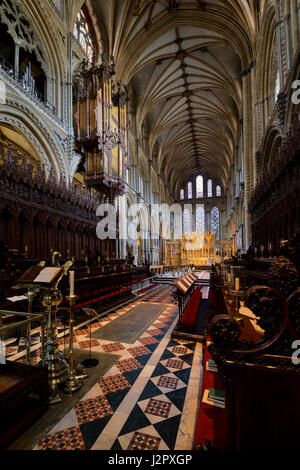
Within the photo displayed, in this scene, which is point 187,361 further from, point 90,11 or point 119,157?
point 90,11

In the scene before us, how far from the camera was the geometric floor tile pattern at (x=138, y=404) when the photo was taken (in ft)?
5.21

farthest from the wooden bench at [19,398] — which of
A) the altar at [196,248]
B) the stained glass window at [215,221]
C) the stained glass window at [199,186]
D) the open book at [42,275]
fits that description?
the stained glass window at [199,186]

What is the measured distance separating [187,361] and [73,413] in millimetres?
1503

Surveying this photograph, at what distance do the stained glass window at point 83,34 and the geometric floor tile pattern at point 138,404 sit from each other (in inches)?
562

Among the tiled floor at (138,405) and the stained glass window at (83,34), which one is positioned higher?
the stained glass window at (83,34)

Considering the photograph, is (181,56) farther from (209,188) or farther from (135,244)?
(209,188)

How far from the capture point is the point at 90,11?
11453mm

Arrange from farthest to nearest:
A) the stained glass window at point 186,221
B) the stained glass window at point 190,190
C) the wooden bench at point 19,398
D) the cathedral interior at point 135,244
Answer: the stained glass window at point 190,190 < the stained glass window at point 186,221 < the wooden bench at point 19,398 < the cathedral interior at point 135,244

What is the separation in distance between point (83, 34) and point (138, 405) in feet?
51.9

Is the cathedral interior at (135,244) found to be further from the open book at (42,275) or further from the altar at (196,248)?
the altar at (196,248)

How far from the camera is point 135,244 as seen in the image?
16.8 m

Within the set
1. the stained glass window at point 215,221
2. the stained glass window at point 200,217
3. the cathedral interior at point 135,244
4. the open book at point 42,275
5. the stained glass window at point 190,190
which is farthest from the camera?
the stained glass window at point 190,190

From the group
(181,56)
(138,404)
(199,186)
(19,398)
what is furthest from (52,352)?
(199,186)
